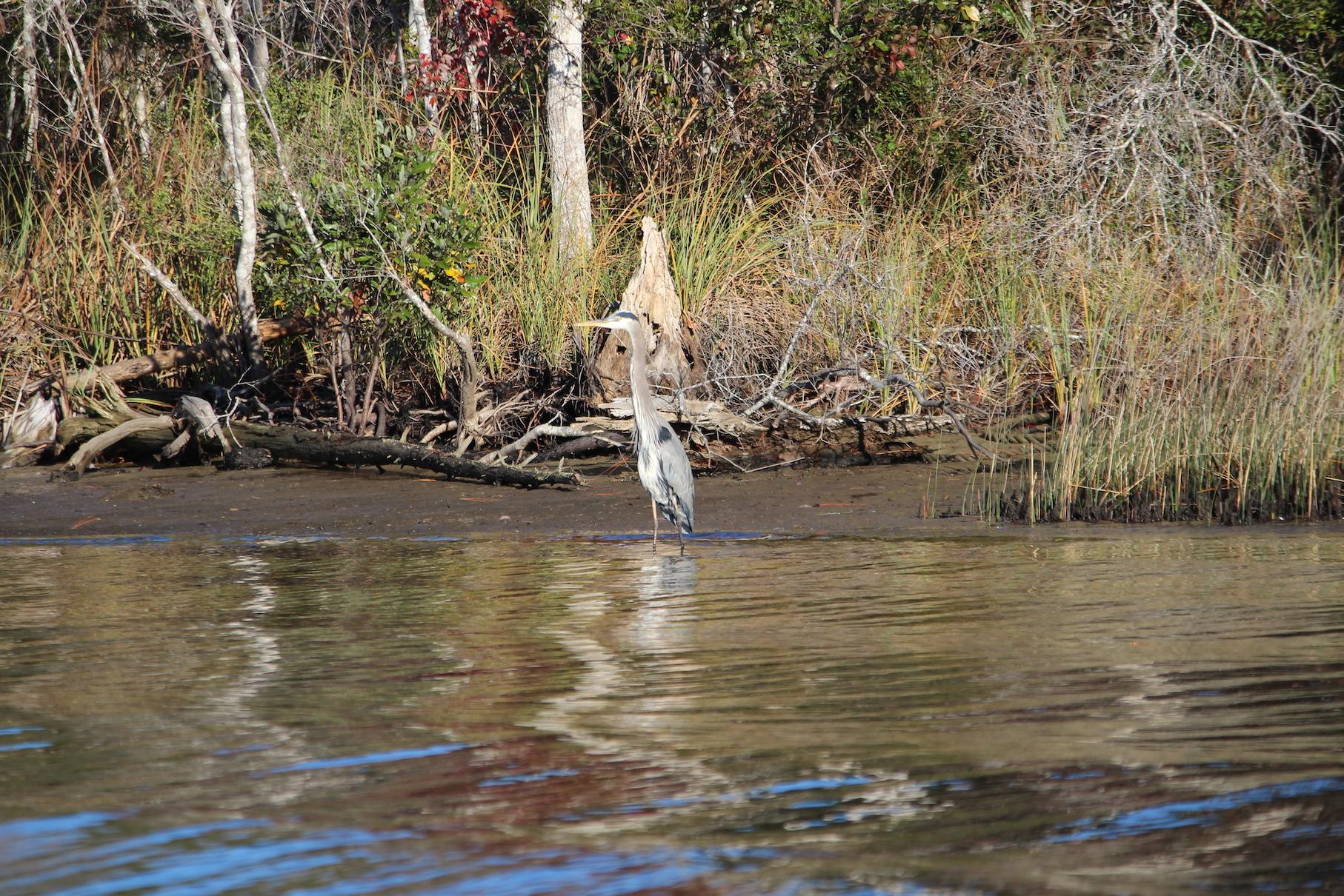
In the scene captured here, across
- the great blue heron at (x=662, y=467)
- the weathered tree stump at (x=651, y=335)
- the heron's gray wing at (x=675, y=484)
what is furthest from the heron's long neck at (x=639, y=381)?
the weathered tree stump at (x=651, y=335)

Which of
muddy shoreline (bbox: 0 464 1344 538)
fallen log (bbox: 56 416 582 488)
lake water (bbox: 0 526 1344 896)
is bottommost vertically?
lake water (bbox: 0 526 1344 896)

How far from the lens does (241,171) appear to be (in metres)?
10.5

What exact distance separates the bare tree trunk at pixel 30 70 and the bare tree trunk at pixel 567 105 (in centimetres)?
420

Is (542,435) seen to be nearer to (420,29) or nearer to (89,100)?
(420,29)

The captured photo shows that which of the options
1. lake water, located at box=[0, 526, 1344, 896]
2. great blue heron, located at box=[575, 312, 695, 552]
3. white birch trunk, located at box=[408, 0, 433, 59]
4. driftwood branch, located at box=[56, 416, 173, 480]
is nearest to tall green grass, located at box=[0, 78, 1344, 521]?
white birch trunk, located at box=[408, 0, 433, 59]

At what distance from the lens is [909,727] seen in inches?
136

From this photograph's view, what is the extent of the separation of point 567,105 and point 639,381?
425 cm

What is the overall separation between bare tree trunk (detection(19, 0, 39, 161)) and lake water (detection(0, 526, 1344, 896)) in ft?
24.5

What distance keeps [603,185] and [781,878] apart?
34.8ft

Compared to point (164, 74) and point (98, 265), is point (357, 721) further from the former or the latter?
point (164, 74)

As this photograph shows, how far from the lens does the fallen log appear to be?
926 cm

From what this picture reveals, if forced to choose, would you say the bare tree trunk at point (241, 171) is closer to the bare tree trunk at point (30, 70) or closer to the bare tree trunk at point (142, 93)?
the bare tree trunk at point (142, 93)

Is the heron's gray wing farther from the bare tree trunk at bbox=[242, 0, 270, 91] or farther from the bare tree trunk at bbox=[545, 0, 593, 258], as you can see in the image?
the bare tree trunk at bbox=[242, 0, 270, 91]

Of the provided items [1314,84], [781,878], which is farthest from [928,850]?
[1314,84]
